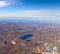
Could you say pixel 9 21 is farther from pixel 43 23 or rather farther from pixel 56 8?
pixel 56 8

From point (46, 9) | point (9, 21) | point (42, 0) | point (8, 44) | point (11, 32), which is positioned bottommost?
point (8, 44)

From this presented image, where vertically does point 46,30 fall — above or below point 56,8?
below

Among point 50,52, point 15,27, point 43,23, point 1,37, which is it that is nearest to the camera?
point 50,52

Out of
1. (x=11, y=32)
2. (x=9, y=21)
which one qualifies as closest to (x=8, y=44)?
(x=11, y=32)

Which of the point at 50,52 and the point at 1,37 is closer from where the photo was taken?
the point at 50,52

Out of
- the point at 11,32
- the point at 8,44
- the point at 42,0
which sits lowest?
the point at 8,44

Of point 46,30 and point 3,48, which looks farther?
point 46,30

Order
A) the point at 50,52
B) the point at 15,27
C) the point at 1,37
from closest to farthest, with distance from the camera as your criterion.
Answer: the point at 50,52 → the point at 1,37 → the point at 15,27

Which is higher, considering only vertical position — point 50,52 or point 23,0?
point 23,0

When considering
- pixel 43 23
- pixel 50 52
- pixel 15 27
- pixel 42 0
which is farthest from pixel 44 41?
pixel 42 0

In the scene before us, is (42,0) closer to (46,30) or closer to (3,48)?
(46,30)
